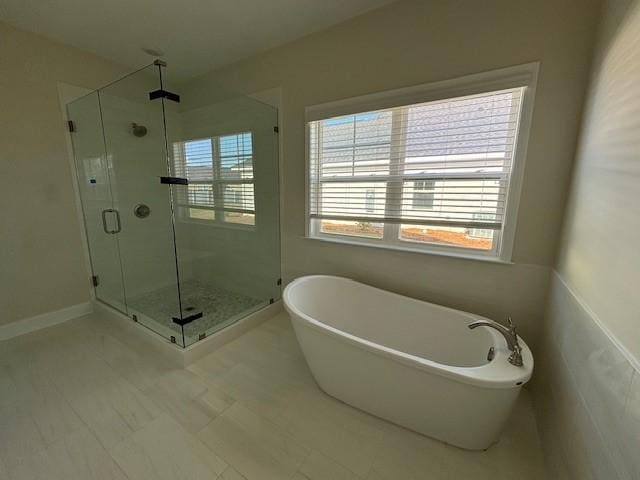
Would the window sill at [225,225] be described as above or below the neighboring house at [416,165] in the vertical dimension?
below

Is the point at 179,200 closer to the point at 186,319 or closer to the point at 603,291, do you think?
the point at 186,319

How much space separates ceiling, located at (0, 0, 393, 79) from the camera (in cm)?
172

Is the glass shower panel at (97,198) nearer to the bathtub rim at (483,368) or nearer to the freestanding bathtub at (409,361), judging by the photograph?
the freestanding bathtub at (409,361)

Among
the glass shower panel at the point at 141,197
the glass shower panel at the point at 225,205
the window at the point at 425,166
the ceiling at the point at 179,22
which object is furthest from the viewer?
the glass shower panel at the point at 225,205

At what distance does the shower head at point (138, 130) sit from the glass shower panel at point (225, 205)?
1.46ft

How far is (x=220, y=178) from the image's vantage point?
2.67 m

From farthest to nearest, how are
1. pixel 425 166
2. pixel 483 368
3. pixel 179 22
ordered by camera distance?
pixel 179 22 → pixel 425 166 → pixel 483 368

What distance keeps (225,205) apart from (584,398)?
9.48 feet

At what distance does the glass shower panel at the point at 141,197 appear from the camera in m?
2.31

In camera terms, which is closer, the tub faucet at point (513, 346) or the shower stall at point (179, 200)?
the tub faucet at point (513, 346)

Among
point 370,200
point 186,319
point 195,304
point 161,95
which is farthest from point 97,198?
point 370,200

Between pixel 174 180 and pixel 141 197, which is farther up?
pixel 174 180

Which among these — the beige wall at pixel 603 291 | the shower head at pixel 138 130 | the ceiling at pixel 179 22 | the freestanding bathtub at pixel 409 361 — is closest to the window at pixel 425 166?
the beige wall at pixel 603 291

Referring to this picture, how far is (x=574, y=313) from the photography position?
1.10 m
